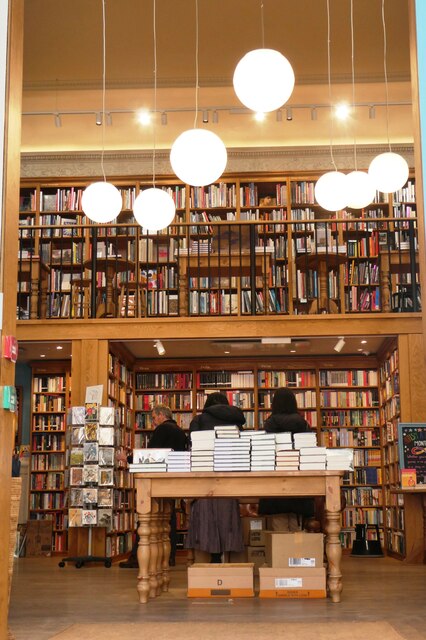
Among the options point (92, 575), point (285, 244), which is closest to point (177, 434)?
point (92, 575)

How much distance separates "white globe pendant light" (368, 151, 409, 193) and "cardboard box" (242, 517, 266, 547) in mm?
3106

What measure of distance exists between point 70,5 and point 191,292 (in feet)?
13.4

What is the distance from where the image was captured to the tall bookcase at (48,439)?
11586mm

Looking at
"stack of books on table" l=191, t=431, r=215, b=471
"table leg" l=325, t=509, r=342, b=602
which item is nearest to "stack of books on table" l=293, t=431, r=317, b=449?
"table leg" l=325, t=509, r=342, b=602

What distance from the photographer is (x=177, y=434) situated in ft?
27.0

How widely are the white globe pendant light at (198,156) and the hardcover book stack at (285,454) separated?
1816 mm

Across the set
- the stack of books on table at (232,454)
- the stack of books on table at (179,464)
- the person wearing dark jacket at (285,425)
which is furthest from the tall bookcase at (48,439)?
the stack of books on table at (232,454)

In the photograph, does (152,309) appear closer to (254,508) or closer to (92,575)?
(254,508)

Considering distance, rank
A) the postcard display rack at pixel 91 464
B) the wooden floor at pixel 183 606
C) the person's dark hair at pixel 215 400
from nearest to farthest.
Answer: the wooden floor at pixel 183 606, the person's dark hair at pixel 215 400, the postcard display rack at pixel 91 464

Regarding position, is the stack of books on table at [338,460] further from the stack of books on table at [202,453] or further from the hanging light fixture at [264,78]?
the hanging light fixture at [264,78]

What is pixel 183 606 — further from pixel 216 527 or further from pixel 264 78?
pixel 264 78

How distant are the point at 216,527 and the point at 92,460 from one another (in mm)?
2405

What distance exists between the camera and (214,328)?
369 inches

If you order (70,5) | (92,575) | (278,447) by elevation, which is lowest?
(92,575)
